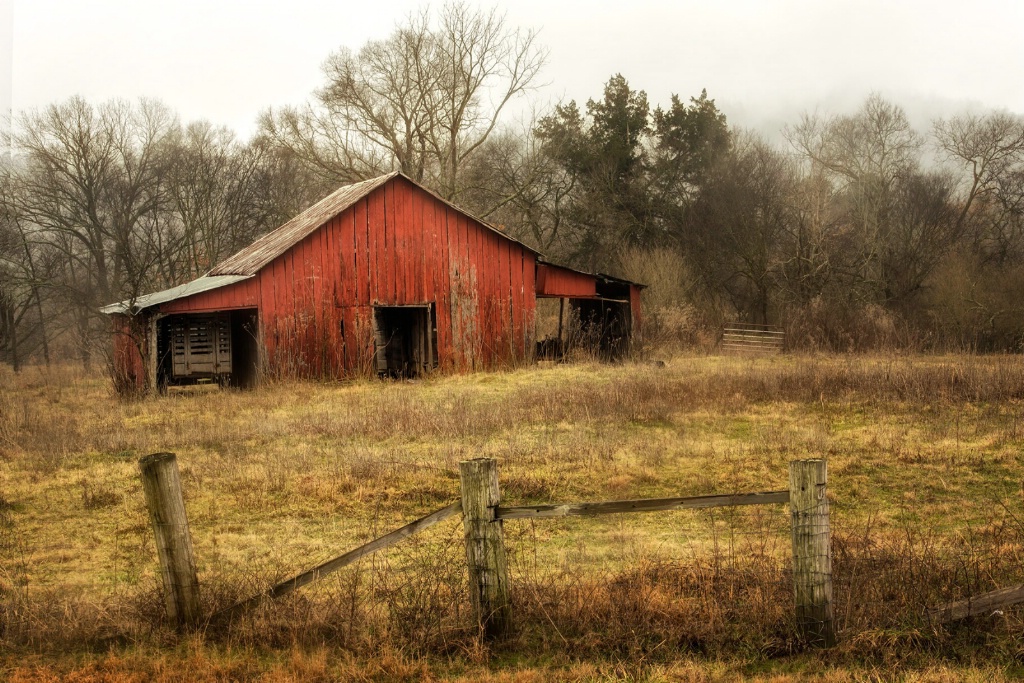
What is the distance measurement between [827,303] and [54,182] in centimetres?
2853

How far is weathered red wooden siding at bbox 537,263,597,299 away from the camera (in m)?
24.6

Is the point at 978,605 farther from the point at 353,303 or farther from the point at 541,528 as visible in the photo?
the point at 353,303

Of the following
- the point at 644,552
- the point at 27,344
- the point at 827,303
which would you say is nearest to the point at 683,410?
the point at 644,552

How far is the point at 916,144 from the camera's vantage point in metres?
44.2

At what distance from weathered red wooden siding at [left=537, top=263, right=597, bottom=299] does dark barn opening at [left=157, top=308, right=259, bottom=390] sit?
25.3 feet

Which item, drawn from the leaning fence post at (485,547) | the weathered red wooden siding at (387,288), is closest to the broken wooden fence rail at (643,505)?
the leaning fence post at (485,547)

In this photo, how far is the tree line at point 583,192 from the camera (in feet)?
112

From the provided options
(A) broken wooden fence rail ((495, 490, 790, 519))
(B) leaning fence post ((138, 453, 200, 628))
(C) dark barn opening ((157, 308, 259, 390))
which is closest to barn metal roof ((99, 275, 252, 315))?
(C) dark barn opening ((157, 308, 259, 390))

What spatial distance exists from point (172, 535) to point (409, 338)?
61.5 ft

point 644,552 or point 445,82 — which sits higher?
point 445,82

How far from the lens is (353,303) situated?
69.8ft

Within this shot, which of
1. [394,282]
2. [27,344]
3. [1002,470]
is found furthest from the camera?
[27,344]

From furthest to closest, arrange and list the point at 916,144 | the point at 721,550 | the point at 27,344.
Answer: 1. the point at 916,144
2. the point at 27,344
3. the point at 721,550

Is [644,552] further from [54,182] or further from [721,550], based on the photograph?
[54,182]
